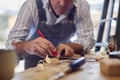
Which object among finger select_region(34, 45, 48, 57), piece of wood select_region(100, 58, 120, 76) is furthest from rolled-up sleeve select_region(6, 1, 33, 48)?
piece of wood select_region(100, 58, 120, 76)

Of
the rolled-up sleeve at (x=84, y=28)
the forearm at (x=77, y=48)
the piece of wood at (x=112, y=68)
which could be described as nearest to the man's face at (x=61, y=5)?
the rolled-up sleeve at (x=84, y=28)

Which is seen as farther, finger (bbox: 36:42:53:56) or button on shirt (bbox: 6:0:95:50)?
button on shirt (bbox: 6:0:95:50)

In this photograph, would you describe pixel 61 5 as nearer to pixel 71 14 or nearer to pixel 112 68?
pixel 71 14

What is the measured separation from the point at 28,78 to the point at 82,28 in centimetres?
96

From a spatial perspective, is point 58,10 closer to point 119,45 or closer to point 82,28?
point 82,28

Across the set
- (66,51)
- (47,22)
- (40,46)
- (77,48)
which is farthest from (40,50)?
(47,22)

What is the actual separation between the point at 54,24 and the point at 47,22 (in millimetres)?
52

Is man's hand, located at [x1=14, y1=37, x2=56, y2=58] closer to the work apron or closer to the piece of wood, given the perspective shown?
the work apron

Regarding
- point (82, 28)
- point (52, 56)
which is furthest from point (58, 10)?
point (52, 56)

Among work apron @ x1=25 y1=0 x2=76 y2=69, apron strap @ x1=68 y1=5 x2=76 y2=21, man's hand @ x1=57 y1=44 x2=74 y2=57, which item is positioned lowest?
man's hand @ x1=57 y1=44 x2=74 y2=57

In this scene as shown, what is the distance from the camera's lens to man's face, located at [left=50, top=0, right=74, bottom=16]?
148cm

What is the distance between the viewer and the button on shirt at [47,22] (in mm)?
1373

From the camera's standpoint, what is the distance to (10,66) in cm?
59

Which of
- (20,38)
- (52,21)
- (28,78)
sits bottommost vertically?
(28,78)
